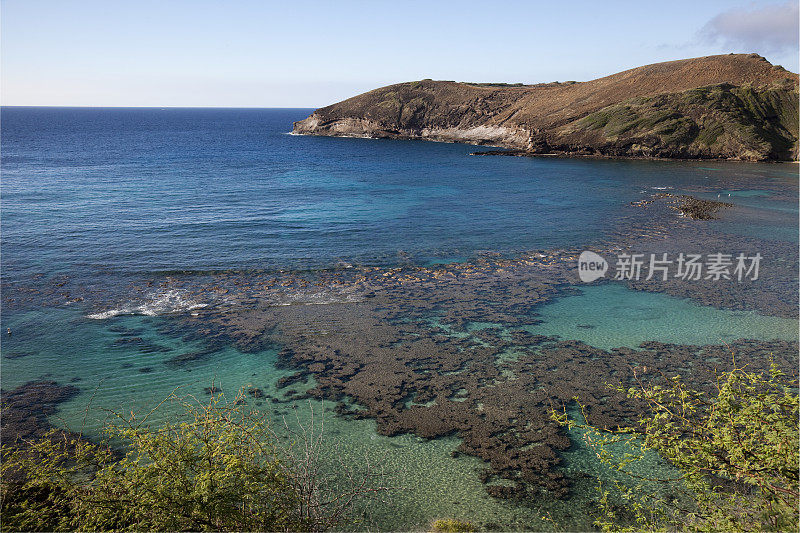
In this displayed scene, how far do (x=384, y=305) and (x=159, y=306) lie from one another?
587 inches

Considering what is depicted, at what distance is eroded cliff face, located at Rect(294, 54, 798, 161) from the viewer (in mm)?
100562

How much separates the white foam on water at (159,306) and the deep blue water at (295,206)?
553cm

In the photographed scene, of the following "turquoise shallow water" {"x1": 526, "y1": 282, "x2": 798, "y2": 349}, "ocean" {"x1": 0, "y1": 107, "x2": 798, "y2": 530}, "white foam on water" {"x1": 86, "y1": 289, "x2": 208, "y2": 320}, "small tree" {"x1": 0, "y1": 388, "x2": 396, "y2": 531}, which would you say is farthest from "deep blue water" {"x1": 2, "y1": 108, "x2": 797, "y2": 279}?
"small tree" {"x1": 0, "y1": 388, "x2": 396, "y2": 531}

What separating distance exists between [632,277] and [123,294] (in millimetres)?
37805

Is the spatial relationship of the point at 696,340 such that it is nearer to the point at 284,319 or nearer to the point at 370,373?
the point at 370,373

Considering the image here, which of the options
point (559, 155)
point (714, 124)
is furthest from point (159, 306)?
point (714, 124)

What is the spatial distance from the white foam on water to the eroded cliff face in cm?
10132

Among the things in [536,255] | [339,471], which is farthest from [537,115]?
[339,471]

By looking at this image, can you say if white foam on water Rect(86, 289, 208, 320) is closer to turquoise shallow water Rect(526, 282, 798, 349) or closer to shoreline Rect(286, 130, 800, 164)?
turquoise shallow water Rect(526, 282, 798, 349)

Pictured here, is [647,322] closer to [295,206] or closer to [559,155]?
[295,206]

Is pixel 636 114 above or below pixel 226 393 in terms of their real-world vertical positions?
above

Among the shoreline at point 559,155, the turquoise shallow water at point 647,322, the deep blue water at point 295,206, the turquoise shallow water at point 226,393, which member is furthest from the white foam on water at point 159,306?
the shoreline at point 559,155

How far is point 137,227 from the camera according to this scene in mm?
49375

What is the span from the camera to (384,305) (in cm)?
3191
